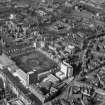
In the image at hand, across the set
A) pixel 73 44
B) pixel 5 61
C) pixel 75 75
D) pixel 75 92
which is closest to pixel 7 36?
pixel 5 61

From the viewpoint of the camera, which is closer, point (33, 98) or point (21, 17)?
point (33, 98)

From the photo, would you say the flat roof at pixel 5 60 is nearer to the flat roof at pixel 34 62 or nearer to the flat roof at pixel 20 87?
the flat roof at pixel 34 62

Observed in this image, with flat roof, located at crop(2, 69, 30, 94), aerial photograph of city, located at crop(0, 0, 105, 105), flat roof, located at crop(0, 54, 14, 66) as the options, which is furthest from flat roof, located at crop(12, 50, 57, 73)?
flat roof, located at crop(2, 69, 30, 94)

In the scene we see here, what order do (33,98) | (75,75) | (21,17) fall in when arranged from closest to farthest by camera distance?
(33,98) < (75,75) < (21,17)

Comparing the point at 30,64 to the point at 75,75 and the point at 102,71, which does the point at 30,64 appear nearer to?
the point at 75,75

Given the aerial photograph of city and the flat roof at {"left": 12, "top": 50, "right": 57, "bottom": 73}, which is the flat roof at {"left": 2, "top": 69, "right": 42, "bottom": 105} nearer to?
the aerial photograph of city

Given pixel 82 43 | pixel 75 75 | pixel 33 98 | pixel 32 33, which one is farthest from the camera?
pixel 32 33

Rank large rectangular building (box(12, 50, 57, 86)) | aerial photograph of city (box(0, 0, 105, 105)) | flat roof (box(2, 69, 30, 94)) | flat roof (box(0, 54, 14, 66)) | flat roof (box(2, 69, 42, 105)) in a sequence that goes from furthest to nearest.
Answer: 1. flat roof (box(0, 54, 14, 66))
2. large rectangular building (box(12, 50, 57, 86))
3. flat roof (box(2, 69, 30, 94))
4. aerial photograph of city (box(0, 0, 105, 105))
5. flat roof (box(2, 69, 42, 105))

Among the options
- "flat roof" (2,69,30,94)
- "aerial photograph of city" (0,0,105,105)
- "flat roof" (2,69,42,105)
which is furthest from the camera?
"flat roof" (2,69,30,94)
